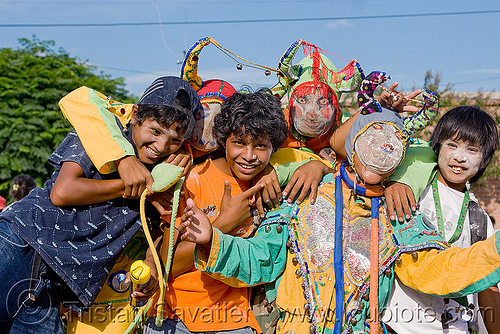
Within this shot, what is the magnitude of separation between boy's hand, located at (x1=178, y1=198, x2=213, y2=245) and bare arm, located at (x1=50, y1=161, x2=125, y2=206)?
1.23 ft

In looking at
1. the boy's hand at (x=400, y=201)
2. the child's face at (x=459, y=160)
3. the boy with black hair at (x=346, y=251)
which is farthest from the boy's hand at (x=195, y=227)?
the child's face at (x=459, y=160)

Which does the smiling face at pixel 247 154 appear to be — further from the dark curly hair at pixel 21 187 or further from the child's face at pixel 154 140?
the dark curly hair at pixel 21 187

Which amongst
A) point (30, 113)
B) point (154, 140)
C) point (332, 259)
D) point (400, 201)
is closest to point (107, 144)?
point (154, 140)

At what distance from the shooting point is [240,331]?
2.50 m

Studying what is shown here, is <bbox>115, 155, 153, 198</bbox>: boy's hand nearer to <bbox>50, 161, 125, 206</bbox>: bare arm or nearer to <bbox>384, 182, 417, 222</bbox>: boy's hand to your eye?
<bbox>50, 161, 125, 206</bbox>: bare arm

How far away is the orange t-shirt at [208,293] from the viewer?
8.21 ft

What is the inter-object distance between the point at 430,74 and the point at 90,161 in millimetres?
9012

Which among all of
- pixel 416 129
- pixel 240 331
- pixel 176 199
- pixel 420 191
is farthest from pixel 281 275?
pixel 416 129

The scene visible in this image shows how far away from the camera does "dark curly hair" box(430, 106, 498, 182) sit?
8.66 ft

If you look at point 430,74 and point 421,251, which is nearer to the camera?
point 421,251

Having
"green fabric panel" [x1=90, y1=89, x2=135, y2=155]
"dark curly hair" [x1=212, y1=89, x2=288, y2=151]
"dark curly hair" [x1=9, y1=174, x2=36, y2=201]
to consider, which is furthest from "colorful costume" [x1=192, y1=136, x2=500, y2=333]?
"dark curly hair" [x1=9, y1=174, x2=36, y2=201]

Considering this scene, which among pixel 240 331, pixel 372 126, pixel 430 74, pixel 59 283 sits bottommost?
pixel 240 331

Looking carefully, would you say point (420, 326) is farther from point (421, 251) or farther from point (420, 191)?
point (420, 191)

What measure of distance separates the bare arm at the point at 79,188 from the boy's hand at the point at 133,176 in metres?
0.06
